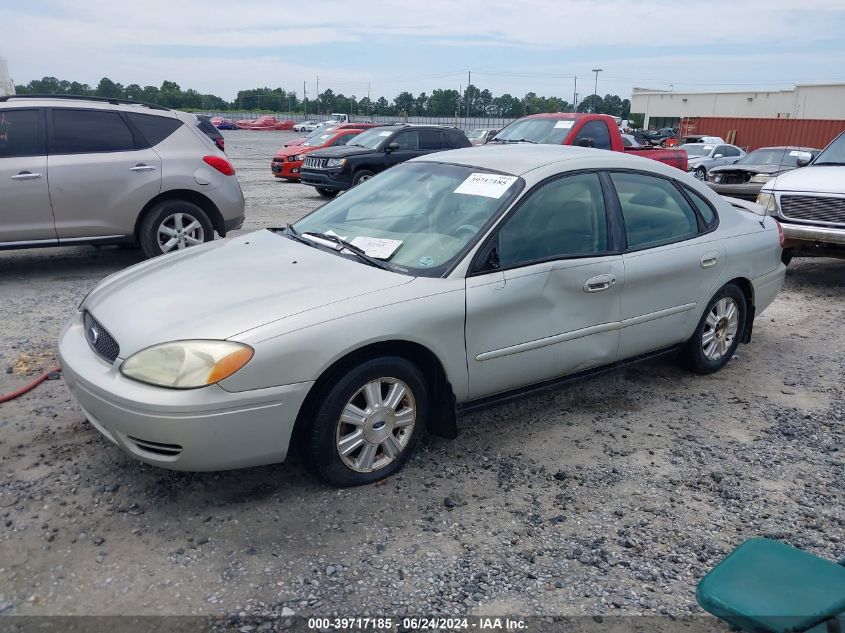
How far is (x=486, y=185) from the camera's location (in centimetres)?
402

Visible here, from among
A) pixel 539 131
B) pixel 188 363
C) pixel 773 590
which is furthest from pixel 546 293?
pixel 539 131

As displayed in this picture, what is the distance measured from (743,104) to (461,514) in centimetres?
6442

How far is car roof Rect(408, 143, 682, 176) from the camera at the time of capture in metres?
4.14

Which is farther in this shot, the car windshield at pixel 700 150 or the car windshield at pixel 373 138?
the car windshield at pixel 700 150

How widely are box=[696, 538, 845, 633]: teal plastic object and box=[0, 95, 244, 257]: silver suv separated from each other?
6772mm

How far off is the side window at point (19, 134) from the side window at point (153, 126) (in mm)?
926

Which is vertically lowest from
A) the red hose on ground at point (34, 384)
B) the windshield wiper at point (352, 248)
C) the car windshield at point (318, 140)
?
the red hose on ground at point (34, 384)

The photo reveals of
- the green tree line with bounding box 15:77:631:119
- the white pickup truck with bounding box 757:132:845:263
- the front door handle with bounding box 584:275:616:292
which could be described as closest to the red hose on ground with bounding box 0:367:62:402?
the front door handle with bounding box 584:275:616:292

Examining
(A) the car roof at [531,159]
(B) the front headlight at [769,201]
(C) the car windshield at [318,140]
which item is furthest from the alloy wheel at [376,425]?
(C) the car windshield at [318,140]

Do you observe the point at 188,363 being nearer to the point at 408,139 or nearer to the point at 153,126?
the point at 153,126

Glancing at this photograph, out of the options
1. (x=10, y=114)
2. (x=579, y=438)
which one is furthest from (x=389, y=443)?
(x=10, y=114)

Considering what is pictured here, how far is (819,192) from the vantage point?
7699 millimetres

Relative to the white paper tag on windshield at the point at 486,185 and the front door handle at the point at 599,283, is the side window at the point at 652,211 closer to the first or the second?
the front door handle at the point at 599,283

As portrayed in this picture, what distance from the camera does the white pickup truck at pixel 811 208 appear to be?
24.7 ft
